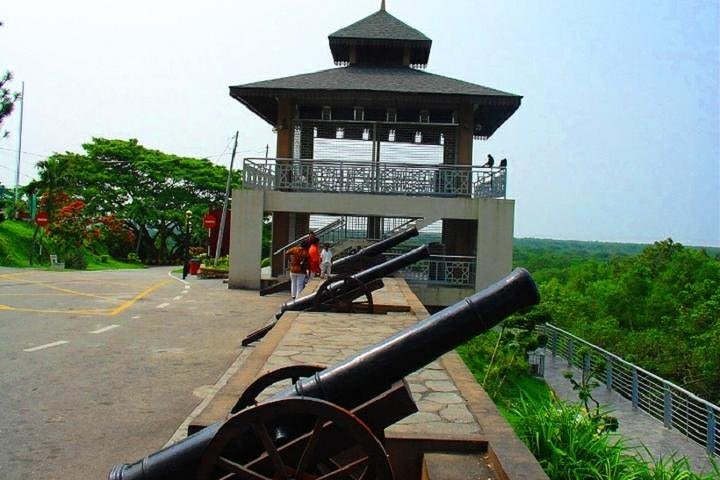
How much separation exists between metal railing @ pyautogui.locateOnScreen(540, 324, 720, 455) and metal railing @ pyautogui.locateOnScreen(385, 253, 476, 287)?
3.62 m

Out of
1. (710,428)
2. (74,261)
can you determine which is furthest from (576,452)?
(74,261)

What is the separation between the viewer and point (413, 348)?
375cm

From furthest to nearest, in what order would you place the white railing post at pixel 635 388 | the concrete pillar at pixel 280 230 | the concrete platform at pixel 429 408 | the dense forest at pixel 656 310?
the dense forest at pixel 656 310 < the concrete pillar at pixel 280 230 < the white railing post at pixel 635 388 < the concrete platform at pixel 429 408

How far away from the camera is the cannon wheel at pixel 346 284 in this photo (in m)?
11.6

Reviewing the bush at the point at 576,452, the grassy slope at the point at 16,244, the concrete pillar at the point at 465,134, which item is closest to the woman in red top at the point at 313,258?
the concrete pillar at the point at 465,134

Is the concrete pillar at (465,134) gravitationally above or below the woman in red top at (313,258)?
above

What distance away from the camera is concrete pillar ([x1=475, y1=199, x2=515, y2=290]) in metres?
19.9

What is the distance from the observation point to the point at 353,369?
3.66 metres

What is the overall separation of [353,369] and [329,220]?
21230mm

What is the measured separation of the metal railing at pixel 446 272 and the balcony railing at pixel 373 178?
186 centimetres

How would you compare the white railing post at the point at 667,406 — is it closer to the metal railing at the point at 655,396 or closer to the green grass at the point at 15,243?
the metal railing at the point at 655,396

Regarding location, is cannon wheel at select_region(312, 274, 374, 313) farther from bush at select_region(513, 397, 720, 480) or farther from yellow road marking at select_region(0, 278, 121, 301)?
yellow road marking at select_region(0, 278, 121, 301)

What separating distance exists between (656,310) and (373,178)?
77.7 ft

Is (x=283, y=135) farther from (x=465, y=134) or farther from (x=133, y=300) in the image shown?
(x=133, y=300)
